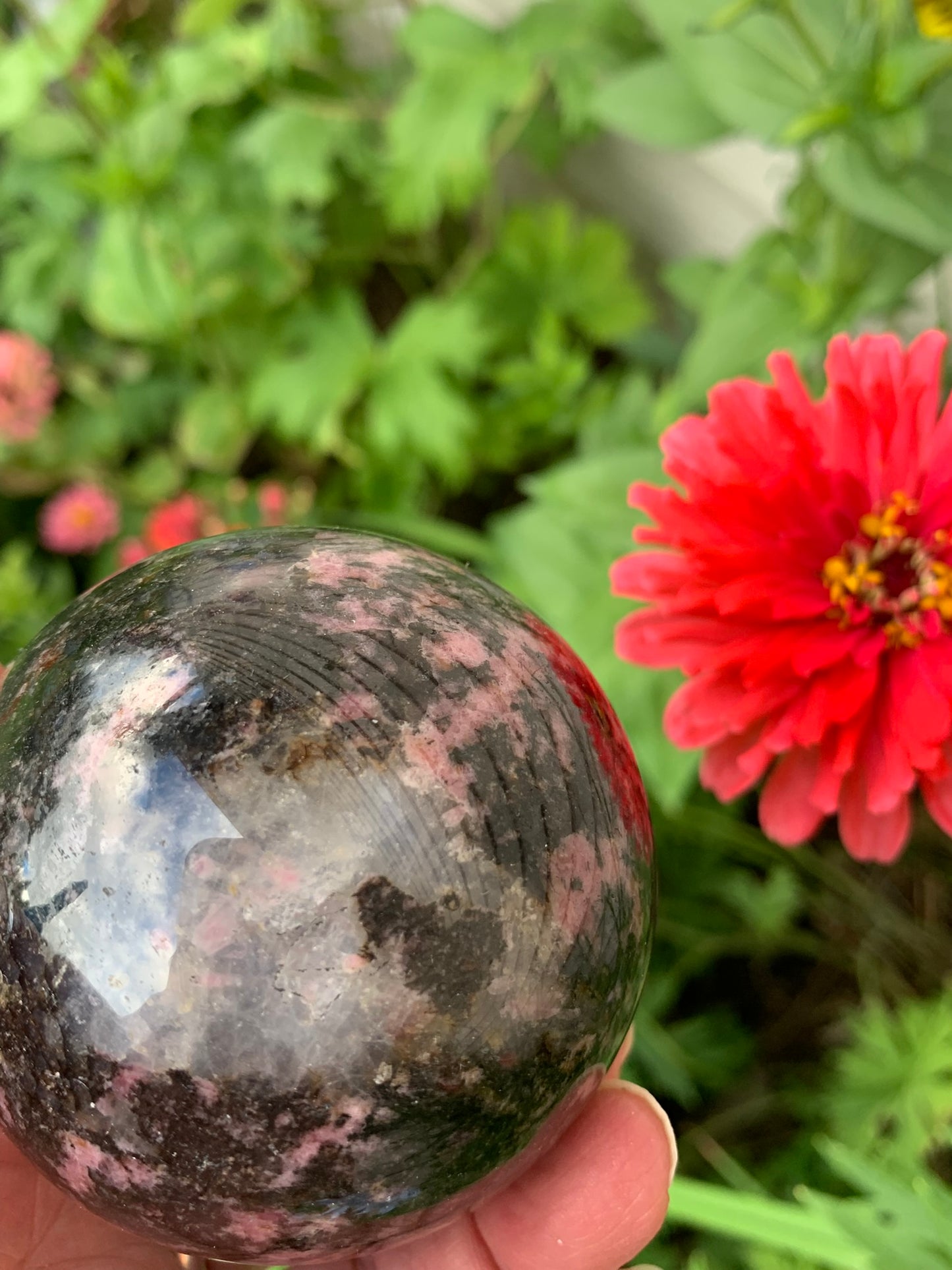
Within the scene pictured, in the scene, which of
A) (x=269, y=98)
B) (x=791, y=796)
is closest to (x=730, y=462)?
(x=791, y=796)

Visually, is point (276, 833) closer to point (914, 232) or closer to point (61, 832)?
point (61, 832)

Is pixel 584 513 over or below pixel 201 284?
below

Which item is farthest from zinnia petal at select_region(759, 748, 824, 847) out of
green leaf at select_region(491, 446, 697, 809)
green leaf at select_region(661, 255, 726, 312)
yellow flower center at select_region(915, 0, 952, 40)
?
green leaf at select_region(661, 255, 726, 312)

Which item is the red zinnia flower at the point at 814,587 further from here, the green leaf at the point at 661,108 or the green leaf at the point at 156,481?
the green leaf at the point at 156,481

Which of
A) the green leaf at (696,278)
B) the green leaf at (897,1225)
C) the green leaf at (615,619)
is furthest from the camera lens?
the green leaf at (696,278)

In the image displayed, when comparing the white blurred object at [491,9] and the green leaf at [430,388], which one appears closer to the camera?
the green leaf at [430,388]

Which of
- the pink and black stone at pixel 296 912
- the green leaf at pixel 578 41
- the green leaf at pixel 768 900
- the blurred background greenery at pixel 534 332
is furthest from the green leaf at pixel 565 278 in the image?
the pink and black stone at pixel 296 912
